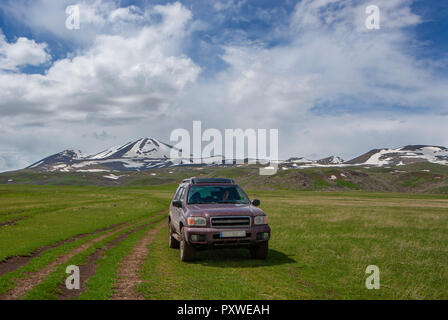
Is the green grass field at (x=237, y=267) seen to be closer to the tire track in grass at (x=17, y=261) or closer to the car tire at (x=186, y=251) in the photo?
the tire track in grass at (x=17, y=261)

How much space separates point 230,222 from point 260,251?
181 centimetres

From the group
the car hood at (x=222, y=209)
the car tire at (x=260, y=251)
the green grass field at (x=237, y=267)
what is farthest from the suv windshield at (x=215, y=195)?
the green grass field at (x=237, y=267)

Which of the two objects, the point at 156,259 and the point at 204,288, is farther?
the point at 156,259

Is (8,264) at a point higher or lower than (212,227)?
lower

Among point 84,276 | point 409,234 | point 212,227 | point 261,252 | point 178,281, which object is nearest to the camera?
point 178,281

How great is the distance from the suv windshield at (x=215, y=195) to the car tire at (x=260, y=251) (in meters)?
1.88

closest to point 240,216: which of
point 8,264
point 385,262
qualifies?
point 385,262

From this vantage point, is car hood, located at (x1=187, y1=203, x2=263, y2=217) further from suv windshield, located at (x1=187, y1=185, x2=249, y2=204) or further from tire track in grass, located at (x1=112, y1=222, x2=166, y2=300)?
tire track in grass, located at (x1=112, y1=222, x2=166, y2=300)

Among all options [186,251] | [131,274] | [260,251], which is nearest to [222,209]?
[186,251]

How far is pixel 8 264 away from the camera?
1217 centimetres

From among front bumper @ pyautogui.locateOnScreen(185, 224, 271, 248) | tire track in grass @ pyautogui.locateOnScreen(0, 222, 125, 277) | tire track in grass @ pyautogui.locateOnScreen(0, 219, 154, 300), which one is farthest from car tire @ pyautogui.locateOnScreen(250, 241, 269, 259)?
tire track in grass @ pyautogui.locateOnScreen(0, 222, 125, 277)

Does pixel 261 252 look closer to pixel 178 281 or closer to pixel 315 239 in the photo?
pixel 178 281

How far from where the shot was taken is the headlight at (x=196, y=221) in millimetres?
11602
